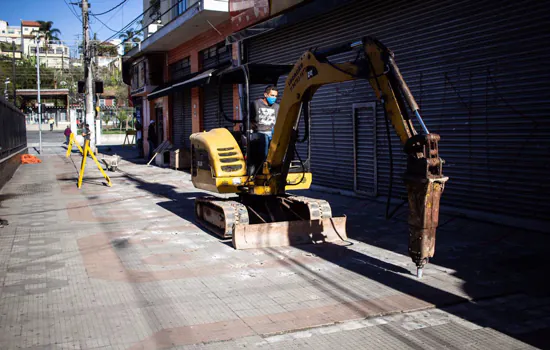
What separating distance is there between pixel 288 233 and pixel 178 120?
19.5 meters

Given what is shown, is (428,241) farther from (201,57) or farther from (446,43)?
(201,57)

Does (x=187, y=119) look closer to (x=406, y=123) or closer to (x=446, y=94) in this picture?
(x=446, y=94)

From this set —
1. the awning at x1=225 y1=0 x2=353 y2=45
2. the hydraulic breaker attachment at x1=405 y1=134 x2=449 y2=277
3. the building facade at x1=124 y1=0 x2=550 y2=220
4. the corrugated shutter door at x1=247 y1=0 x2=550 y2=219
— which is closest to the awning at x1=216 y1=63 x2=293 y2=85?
the building facade at x1=124 y1=0 x2=550 y2=220

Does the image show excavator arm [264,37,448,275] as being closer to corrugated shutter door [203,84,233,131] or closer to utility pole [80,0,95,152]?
corrugated shutter door [203,84,233,131]

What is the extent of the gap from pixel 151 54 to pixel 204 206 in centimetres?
2019

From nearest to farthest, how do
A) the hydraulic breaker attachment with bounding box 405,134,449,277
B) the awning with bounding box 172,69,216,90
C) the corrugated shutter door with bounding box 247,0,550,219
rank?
the hydraulic breaker attachment with bounding box 405,134,449,277
the corrugated shutter door with bounding box 247,0,550,219
the awning with bounding box 172,69,216,90

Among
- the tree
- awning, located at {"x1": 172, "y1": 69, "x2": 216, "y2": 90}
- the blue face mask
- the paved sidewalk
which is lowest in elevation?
the paved sidewalk

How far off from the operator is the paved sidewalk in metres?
1.99

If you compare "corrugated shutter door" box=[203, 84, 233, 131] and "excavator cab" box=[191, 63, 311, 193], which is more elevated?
"corrugated shutter door" box=[203, 84, 233, 131]

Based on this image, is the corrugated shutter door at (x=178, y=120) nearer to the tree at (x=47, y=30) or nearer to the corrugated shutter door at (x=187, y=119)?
the corrugated shutter door at (x=187, y=119)

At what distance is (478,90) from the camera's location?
30.6ft

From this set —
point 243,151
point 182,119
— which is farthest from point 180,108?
point 243,151

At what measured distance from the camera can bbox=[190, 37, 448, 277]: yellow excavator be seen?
19.5 ft

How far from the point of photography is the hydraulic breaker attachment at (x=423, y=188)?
575 centimetres
